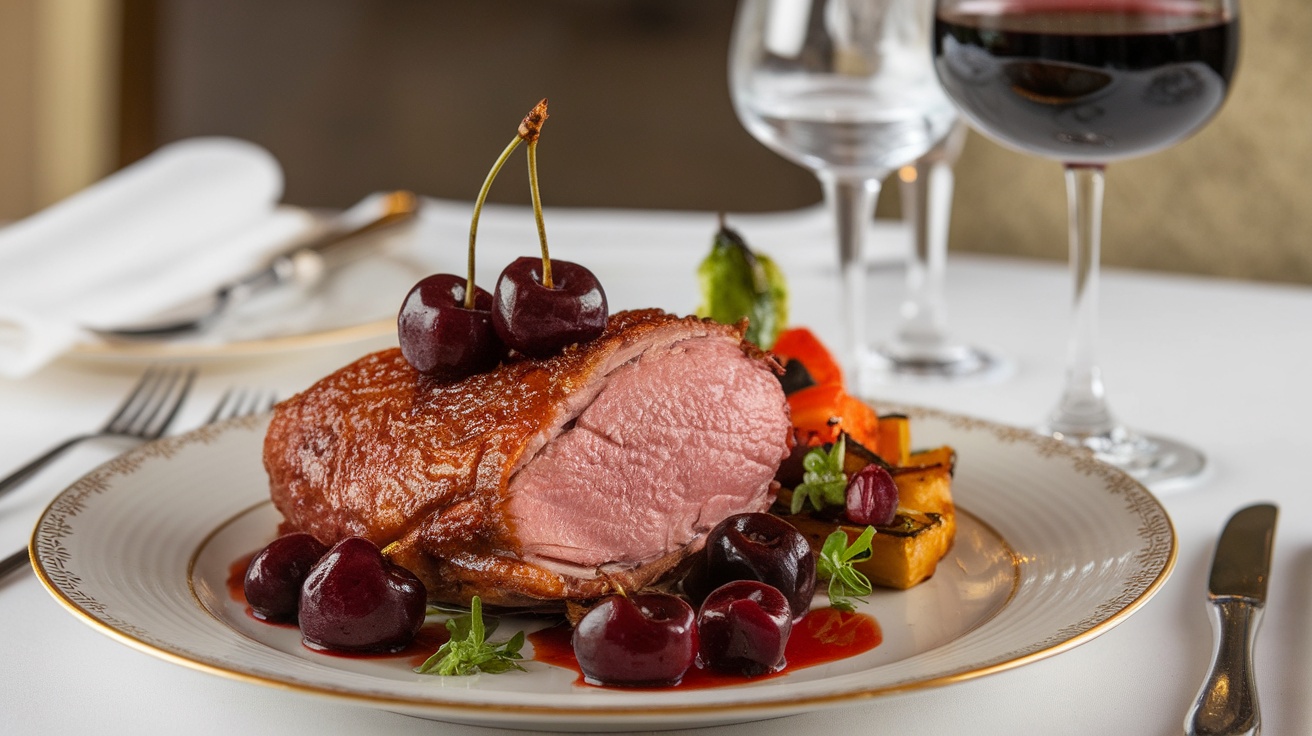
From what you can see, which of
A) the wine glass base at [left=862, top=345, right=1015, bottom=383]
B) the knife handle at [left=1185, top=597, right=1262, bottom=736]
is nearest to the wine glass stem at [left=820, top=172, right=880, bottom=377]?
the wine glass base at [left=862, top=345, right=1015, bottom=383]

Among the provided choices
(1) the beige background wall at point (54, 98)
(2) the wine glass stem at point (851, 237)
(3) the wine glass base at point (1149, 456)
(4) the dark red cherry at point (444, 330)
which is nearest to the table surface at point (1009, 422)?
(3) the wine glass base at point (1149, 456)

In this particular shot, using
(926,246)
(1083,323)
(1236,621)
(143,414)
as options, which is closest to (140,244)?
(143,414)

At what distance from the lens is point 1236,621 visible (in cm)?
119

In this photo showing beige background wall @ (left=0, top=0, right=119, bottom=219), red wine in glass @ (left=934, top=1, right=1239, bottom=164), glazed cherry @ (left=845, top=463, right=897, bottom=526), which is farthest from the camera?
beige background wall @ (left=0, top=0, right=119, bottom=219)

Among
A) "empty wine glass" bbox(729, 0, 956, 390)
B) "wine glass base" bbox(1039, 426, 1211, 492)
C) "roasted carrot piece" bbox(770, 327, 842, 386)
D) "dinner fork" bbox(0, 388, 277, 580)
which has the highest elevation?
"empty wine glass" bbox(729, 0, 956, 390)

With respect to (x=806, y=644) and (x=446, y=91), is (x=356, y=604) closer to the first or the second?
(x=806, y=644)

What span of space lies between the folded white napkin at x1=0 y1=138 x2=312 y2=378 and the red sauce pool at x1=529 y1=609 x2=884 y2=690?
1202 mm

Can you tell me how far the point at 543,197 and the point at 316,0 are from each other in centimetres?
107

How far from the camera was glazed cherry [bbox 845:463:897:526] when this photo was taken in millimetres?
1361

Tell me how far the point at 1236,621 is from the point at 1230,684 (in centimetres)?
14

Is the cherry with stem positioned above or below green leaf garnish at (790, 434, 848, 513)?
above

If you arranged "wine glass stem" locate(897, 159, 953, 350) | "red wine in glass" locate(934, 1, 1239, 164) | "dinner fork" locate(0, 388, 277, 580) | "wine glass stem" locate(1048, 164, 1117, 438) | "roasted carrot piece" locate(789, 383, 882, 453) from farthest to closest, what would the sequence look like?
"wine glass stem" locate(897, 159, 953, 350), "dinner fork" locate(0, 388, 277, 580), "wine glass stem" locate(1048, 164, 1117, 438), "red wine in glass" locate(934, 1, 1239, 164), "roasted carrot piece" locate(789, 383, 882, 453)

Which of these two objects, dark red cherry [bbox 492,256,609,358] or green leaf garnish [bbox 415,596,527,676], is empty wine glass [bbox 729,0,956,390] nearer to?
dark red cherry [bbox 492,256,609,358]

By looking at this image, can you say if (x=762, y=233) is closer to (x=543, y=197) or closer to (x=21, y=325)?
(x=21, y=325)
